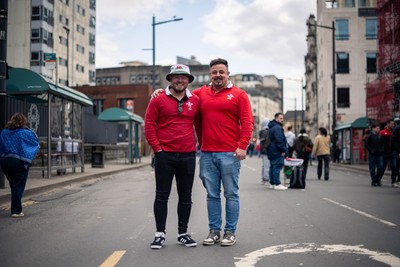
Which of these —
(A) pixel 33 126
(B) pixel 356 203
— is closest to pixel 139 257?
(B) pixel 356 203

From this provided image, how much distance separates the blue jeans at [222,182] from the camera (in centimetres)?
617

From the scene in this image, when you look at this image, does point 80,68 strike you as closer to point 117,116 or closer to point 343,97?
point 343,97

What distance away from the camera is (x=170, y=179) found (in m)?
6.11

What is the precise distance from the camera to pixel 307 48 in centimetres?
8481

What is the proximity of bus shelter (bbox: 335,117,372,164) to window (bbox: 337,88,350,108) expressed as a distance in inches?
981

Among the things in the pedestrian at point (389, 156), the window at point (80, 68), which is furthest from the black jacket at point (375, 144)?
the window at point (80, 68)

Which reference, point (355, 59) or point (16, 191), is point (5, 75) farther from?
point (355, 59)

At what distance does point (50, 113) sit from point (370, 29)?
49513 mm

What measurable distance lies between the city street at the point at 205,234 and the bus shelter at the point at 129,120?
18486 mm

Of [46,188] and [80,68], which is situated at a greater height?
[80,68]

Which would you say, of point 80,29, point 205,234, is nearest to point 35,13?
point 80,29

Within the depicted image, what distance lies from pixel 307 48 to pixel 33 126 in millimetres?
73370

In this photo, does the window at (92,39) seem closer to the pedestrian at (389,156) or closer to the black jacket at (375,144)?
the pedestrian at (389,156)

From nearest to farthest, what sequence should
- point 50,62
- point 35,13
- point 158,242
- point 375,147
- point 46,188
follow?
point 158,242 → point 46,188 → point 375,147 → point 50,62 → point 35,13
